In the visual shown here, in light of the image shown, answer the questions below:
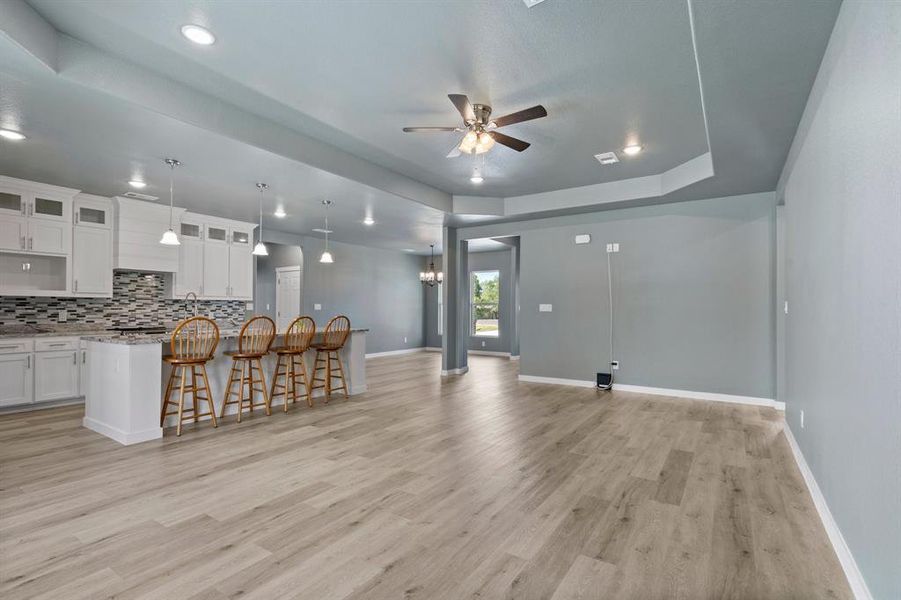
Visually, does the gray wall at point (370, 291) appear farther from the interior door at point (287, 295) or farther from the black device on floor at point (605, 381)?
the black device on floor at point (605, 381)

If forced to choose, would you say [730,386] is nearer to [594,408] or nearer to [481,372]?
[594,408]

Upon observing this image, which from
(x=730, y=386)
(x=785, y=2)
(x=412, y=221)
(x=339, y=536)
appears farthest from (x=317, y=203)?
A: (x=730, y=386)

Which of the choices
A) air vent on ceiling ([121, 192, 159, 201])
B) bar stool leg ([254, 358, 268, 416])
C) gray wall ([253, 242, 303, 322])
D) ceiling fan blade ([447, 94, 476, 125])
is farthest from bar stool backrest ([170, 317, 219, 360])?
gray wall ([253, 242, 303, 322])

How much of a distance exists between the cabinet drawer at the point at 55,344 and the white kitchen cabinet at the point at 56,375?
45 millimetres

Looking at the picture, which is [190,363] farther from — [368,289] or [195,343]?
[368,289]

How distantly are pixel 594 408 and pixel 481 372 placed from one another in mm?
3165

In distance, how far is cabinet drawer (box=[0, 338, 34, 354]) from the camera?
476cm

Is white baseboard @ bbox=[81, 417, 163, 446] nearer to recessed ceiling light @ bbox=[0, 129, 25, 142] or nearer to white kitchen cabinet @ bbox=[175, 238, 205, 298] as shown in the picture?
recessed ceiling light @ bbox=[0, 129, 25, 142]

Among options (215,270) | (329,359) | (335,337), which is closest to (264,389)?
(329,359)

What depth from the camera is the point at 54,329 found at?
5.31 metres

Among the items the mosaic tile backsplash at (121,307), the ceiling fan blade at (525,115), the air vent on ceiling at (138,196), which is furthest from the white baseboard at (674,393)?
the air vent on ceiling at (138,196)

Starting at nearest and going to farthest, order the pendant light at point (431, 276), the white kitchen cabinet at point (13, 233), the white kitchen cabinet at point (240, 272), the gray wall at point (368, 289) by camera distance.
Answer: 1. the white kitchen cabinet at point (13, 233)
2. the white kitchen cabinet at point (240, 272)
3. the gray wall at point (368, 289)
4. the pendant light at point (431, 276)

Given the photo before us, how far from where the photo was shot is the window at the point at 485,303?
11180mm

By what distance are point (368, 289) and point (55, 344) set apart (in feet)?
20.0
